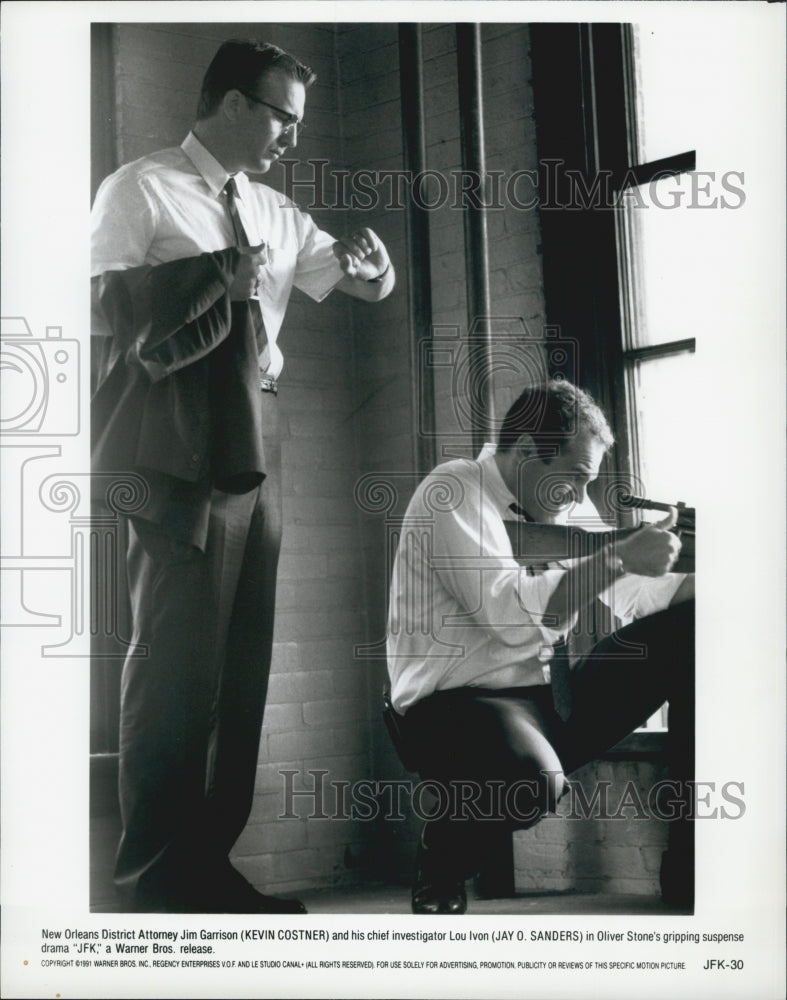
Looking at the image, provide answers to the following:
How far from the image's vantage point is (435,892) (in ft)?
11.3

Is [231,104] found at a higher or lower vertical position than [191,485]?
higher

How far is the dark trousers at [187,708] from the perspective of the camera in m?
3.41

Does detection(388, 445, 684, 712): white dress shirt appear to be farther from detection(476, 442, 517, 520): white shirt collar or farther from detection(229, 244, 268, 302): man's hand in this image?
detection(229, 244, 268, 302): man's hand

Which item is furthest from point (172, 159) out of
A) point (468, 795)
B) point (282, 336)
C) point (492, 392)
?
point (468, 795)

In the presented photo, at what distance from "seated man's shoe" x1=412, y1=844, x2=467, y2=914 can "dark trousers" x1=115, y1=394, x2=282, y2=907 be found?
47 cm

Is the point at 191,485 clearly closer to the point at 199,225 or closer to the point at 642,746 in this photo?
the point at 199,225

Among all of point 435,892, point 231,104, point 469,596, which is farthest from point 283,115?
point 435,892

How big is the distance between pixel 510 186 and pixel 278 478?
3.18 feet

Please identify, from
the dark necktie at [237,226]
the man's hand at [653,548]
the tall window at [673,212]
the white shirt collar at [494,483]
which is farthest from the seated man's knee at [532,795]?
the dark necktie at [237,226]

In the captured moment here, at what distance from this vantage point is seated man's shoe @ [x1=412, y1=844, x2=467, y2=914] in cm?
343

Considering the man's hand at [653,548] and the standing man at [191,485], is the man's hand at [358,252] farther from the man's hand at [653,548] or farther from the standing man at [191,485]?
the man's hand at [653,548]

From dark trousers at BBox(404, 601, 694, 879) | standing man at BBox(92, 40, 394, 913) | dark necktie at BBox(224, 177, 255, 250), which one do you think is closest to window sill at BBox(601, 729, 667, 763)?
dark trousers at BBox(404, 601, 694, 879)

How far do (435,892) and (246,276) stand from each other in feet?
5.34

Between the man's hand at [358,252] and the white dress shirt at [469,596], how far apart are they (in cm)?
56
